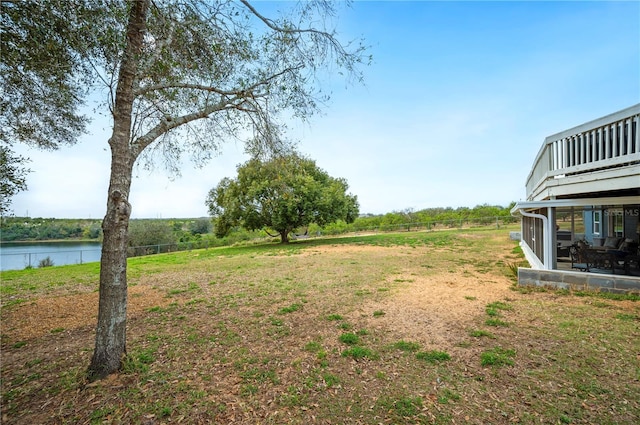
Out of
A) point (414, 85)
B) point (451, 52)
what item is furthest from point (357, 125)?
point (451, 52)

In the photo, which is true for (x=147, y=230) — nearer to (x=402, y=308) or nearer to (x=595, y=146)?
(x=402, y=308)

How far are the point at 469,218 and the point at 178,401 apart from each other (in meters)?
31.5

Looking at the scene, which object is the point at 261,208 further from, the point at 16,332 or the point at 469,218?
the point at 469,218

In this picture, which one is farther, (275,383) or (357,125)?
(357,125)

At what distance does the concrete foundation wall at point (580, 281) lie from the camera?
545cm

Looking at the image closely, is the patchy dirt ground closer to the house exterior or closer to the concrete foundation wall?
the concrete foundation wall

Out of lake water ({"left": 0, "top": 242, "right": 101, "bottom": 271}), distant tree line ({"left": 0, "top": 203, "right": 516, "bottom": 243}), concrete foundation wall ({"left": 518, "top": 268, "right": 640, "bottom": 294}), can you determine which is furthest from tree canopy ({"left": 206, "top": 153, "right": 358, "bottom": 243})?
concrete foundation wall ({"left": 518, "top": 268, "right": 640, "bottom": 294})

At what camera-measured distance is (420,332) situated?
411 centimetres

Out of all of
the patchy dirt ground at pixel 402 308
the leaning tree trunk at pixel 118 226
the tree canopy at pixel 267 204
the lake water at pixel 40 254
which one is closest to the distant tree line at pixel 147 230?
the lake water at pixel 40 254

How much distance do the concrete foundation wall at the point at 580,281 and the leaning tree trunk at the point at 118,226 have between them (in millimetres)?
8110

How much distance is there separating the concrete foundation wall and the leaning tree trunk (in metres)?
8.11

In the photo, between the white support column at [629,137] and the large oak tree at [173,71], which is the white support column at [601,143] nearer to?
the white support column at [629,137]

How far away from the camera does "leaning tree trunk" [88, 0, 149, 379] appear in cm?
282

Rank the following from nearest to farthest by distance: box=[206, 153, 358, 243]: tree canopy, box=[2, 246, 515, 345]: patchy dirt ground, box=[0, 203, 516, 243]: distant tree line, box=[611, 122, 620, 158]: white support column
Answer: box=[2, 246, 515, 345]: patchy dirt ground < box=[611, 122, 620, 158]: white support column < box=[206, 153, 358, 243]: tree canopy < box=[0, 203, 516, 243]: distant tree line
